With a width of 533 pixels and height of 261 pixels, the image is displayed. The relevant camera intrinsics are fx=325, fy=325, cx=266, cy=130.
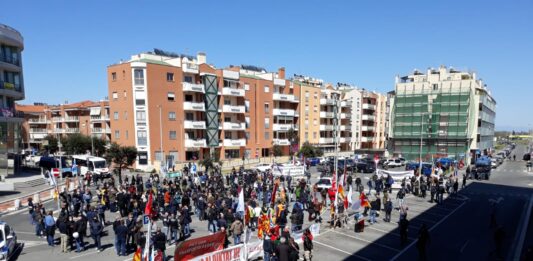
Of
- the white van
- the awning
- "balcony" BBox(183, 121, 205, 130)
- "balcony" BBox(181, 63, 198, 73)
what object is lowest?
the white van

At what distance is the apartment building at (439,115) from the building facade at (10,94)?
60733 mm

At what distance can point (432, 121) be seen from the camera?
6100 centimetres

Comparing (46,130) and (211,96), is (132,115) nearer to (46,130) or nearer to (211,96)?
(211,96)

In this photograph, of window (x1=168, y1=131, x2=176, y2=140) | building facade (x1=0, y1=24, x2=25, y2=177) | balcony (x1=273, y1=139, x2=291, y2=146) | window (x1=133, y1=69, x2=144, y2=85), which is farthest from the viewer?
balcony (x1=273, y1=139, x2=291, y2=146)

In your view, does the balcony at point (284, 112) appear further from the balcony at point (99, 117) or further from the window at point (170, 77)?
the balcony at point (99, 117)

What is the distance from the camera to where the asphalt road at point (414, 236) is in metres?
14.5

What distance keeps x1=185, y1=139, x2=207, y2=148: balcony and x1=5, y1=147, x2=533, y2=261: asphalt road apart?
24775mm

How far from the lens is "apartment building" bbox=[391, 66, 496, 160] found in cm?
5781

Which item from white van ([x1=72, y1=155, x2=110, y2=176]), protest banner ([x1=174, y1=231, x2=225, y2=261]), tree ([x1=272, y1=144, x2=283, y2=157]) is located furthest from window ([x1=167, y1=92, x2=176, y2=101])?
protest banner ([x1=174, y1=231, x2=225, y2=261])

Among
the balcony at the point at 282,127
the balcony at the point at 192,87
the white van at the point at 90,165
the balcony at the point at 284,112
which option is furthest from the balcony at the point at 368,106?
the white van at the point at 90,165

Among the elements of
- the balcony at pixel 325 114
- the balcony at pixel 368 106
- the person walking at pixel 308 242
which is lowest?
the person walking at pixel 308 242

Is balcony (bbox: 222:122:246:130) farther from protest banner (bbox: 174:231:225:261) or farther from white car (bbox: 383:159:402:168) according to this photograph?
protest banner (bbox: 174:231:225:261)

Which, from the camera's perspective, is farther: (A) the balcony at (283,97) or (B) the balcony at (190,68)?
(A) the balcony at (283,97)

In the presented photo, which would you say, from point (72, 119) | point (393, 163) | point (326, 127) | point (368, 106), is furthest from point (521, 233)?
point (72, 119)
